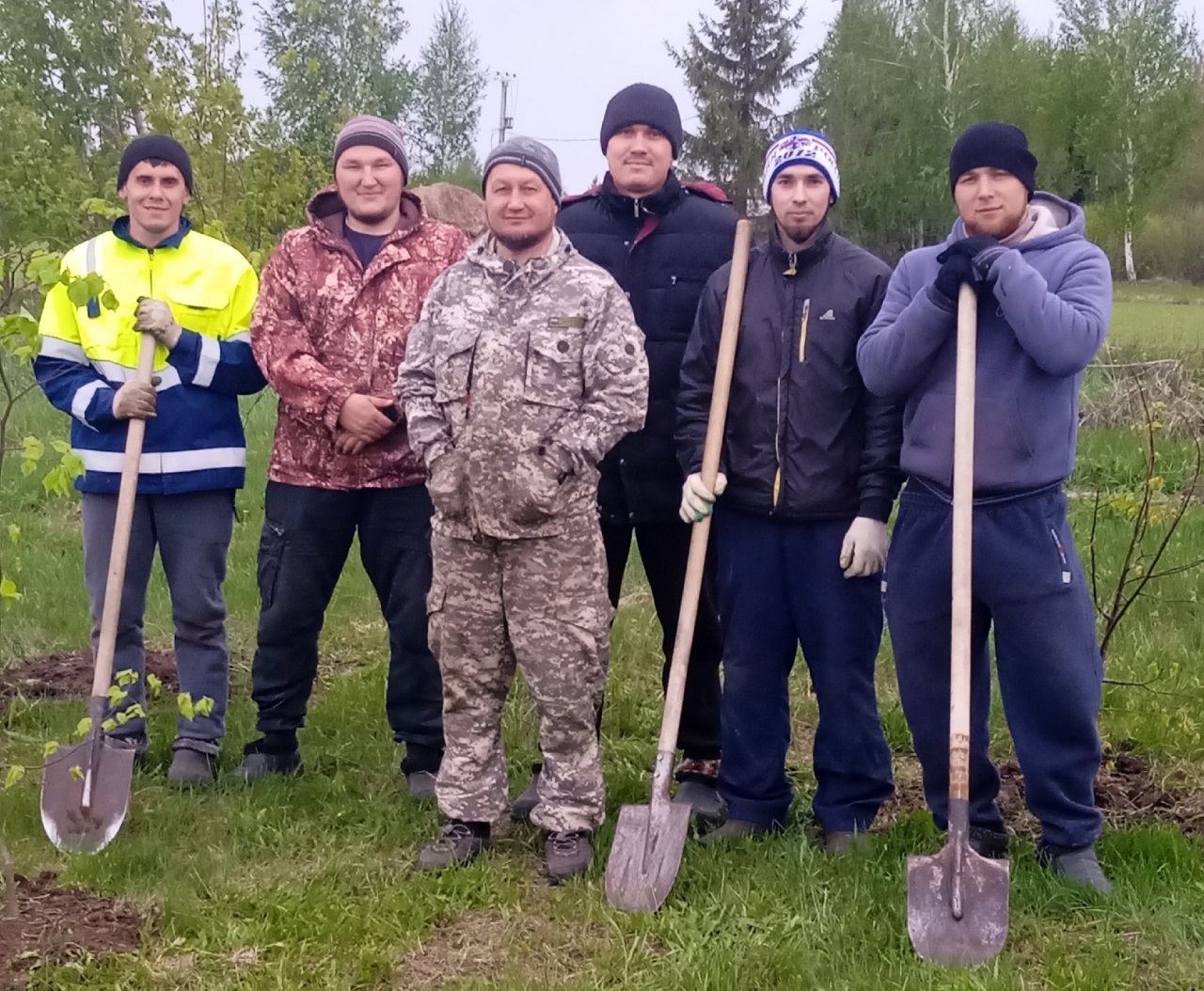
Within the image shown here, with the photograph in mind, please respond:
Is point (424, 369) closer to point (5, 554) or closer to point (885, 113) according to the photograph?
point (5, 554)

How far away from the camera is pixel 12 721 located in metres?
5.04

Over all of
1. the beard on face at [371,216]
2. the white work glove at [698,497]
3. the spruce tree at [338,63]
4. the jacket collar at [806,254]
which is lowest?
the white work glove at [698,497]

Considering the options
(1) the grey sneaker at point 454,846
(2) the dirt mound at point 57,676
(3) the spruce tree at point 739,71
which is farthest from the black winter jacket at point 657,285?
(3) the spruce tree at point 739,71

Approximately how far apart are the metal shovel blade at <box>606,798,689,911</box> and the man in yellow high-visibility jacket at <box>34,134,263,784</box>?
1445 mm

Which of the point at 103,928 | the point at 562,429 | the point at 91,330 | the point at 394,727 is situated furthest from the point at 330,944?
the point at 91,330

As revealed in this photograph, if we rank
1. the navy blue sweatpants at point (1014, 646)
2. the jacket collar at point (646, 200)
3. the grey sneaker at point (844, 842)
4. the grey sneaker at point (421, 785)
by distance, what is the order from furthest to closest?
1. the grey sneaker at point (421, 785)
2. the jacket collar at point (646, 200)
3. the grey sneaker at point (844, 842)
4. the navy blue sweatpants at point (1014, 646)

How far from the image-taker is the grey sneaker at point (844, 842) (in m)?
3.69

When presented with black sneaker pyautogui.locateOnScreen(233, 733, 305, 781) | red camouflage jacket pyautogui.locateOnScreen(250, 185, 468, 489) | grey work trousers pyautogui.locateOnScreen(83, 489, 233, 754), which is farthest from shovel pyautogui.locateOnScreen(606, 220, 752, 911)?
grey work trousers pyautogui.locateOnScreen(83, 489, 233, 754)

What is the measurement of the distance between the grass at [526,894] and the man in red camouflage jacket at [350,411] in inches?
19.4

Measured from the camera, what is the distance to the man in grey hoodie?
3.29 m

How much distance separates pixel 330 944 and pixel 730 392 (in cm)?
188

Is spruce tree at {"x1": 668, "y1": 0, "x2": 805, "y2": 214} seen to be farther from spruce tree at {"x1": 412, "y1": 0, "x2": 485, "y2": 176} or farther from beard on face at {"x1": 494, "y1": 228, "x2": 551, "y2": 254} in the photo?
beard on face at {"x1": 494, "y1": 228, "x2": 551, "y2": 254}

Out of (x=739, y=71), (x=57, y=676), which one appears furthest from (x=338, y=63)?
(x=57, y=676)

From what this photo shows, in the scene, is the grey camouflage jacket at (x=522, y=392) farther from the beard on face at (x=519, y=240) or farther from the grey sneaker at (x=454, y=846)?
the grey sneaker at (x=454, y=846)
